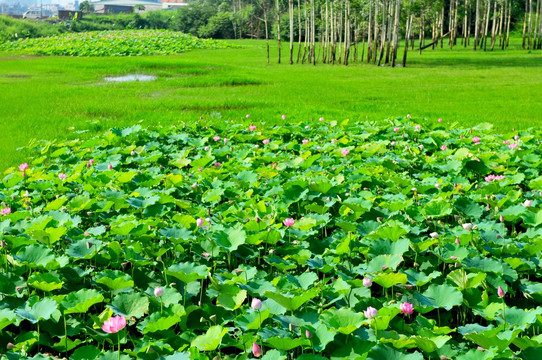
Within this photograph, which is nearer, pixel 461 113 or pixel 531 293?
pixel 531 293

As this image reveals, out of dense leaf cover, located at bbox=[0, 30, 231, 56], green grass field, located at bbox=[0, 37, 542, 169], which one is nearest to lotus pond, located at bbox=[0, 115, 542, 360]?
green grass field, located at bbox=[0, 37, 542, 169]

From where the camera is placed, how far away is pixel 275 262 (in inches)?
111

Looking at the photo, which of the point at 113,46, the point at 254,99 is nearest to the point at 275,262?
the point at 254,99

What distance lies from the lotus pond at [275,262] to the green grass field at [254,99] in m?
2.88

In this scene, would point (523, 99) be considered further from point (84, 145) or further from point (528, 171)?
point (84, 145)

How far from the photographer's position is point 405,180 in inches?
168

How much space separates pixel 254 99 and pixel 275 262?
834 cm

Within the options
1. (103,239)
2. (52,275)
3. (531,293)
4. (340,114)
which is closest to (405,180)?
(531,293)

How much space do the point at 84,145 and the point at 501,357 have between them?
494 centimetres

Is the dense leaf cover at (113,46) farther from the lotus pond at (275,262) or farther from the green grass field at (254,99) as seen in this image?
the lotus pond at (275,262)

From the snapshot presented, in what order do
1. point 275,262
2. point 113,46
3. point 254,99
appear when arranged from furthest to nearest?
point 113,46 → point 254,99 → point 275,262

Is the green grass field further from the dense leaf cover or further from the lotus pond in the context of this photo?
the dense leaf cover

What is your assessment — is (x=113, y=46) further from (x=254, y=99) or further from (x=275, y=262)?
(x=275, y=262)

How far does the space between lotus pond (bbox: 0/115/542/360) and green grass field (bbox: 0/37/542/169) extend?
288cm
